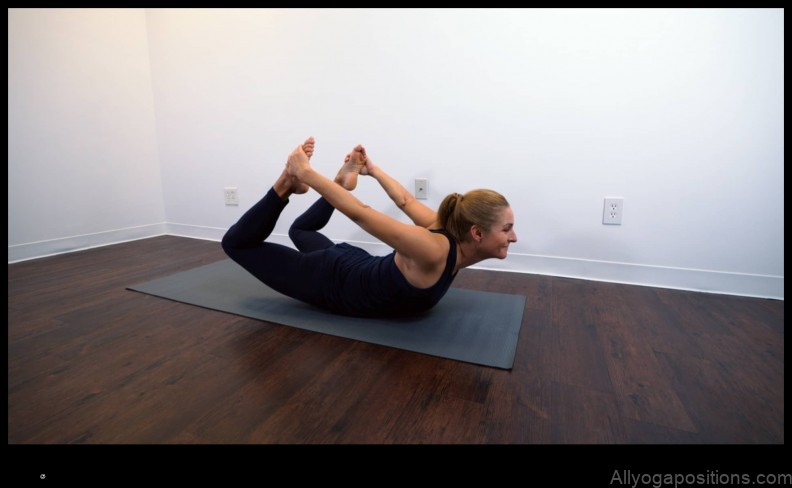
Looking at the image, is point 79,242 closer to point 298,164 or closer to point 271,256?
point 271,256

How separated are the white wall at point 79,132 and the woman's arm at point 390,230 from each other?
7.25ft

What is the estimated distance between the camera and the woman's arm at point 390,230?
113 cm

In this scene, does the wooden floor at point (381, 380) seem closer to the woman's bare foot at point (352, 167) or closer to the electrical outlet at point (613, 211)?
the electrical outlet at point (613, 211)

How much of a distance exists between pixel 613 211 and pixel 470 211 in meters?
1.11

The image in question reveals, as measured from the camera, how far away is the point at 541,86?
1948 millimetres

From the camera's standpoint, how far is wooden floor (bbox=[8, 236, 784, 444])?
33.9 inches

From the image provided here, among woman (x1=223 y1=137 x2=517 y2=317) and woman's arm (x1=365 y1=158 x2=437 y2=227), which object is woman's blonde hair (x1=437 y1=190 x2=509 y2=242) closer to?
woman (x1=223 y1=137 x2=517 y2=317)

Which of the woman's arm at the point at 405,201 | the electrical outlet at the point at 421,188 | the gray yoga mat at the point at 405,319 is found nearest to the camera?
the gray yoga mat at the point at 405,319

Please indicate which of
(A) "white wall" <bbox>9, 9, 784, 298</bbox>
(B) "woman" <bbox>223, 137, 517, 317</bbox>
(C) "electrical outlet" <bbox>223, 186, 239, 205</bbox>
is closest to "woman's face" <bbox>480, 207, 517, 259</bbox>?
(B) "woman" <bbox>223, 137, 517, 317</bbox>

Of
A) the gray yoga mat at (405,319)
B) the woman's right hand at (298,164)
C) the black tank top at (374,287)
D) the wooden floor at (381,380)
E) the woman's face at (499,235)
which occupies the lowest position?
the wooden floor at (381,380)

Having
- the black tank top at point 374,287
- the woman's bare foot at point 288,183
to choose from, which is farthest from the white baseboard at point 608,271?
the woman's bare foot at point 288,183

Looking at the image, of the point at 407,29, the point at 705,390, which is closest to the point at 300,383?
the point at 705,390

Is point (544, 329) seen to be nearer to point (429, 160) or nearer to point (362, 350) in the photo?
point (362, 350)

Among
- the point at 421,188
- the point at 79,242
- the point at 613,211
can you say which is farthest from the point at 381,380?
the point at 79,242
